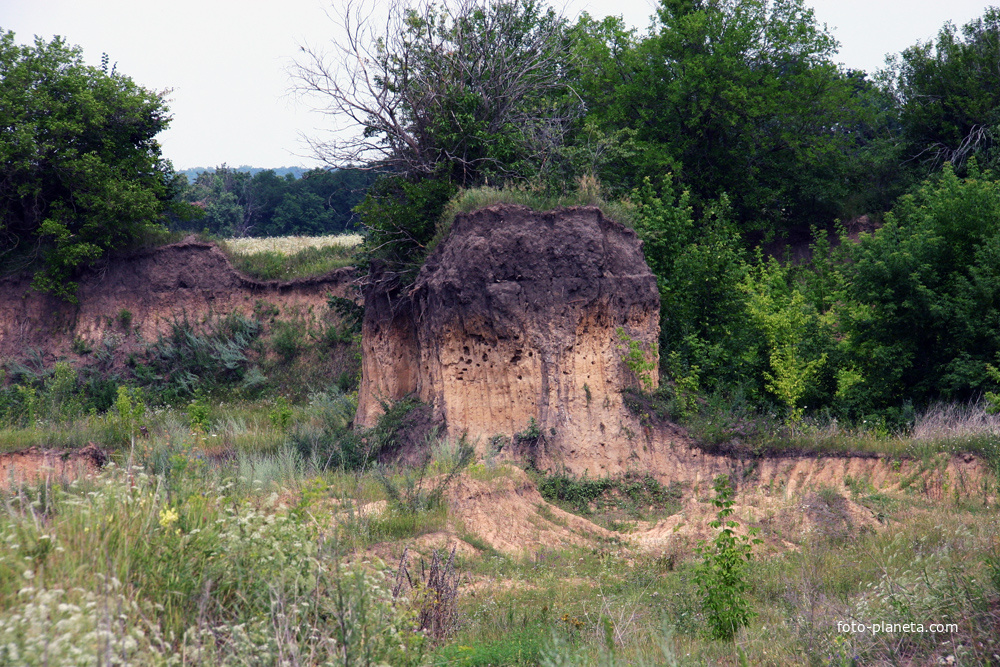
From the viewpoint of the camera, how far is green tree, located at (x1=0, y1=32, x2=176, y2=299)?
2459 centimetres

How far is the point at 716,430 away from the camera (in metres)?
14.4

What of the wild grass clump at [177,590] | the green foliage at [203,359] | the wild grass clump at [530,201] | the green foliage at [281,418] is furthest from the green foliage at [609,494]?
the green foliage at [203,359]

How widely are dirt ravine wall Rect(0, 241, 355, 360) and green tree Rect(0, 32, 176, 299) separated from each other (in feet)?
2.67

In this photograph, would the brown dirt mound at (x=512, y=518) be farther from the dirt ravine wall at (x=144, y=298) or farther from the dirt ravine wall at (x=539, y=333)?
the dirt ravine wall at (x=144, y=298)

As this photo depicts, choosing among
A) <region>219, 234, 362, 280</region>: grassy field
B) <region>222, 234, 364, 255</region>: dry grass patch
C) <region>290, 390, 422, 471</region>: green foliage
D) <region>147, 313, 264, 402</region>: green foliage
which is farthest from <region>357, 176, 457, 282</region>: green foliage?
<region>222, 234, 364, 255</region>: dry grass patch

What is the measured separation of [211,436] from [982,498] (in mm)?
15216

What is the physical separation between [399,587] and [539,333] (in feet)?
29.0

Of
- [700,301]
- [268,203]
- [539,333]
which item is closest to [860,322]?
[700,301]

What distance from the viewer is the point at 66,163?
24875 mm

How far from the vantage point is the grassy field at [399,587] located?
4539 millimetres

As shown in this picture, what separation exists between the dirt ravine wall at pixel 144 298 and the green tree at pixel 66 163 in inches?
32.0

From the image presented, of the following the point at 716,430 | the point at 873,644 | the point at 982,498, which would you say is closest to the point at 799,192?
the point at 716,430

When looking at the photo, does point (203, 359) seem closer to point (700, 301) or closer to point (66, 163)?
point (66, 163)

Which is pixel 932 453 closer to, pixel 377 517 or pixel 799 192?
pixel 377 517
